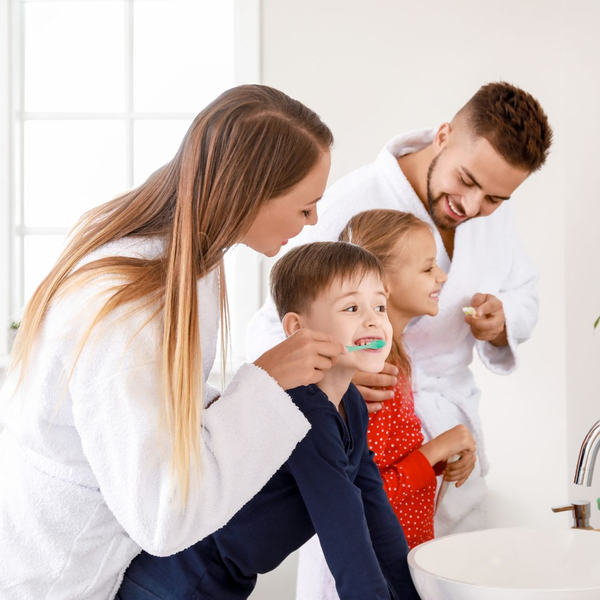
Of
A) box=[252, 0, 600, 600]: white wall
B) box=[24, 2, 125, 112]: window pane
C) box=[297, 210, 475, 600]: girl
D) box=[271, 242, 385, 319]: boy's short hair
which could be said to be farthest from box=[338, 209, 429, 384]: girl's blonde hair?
box=[24, 2, 125, 112]: window pane

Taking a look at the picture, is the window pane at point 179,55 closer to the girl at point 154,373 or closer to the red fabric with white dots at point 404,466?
the red fabric with white dots at point 404,466

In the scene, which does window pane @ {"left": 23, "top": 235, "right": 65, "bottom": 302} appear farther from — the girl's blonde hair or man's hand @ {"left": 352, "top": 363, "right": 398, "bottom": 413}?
man's hand @ {"left": 352, "top": 363, "right": 398, "bottom": 413}

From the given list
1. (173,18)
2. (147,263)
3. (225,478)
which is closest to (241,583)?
(225,478)

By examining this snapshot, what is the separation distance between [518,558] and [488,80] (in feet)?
4.96

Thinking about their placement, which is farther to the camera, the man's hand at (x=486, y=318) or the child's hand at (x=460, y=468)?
the man's hand at (x=486, y=318)

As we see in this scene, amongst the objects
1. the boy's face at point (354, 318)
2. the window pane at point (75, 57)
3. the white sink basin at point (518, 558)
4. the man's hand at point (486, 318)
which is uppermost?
the window pane at point (75, 57)

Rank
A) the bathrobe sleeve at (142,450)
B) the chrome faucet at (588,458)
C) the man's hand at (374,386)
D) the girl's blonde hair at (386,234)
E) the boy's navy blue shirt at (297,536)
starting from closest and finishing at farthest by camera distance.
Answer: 1. the bathrobe sleeve at (142,450)
2. the boy's navy blue shirt at (297,536)
3. the chrome faucet at (588,458)
4. the man's hand at (374,386)
5. the girl's blonde hair at (386,234)

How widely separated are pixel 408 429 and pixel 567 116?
1160 mm

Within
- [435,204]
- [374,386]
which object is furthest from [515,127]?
[374,386]

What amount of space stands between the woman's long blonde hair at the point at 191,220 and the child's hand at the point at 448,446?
1.87 feet

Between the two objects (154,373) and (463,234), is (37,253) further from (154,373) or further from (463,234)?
(154,373)

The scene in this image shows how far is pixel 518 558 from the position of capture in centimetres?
107

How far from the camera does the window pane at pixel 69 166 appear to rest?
2.45 m

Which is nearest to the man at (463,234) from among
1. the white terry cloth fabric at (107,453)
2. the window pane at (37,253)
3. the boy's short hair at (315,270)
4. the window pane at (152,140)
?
the boy's short hair at (315,270)
